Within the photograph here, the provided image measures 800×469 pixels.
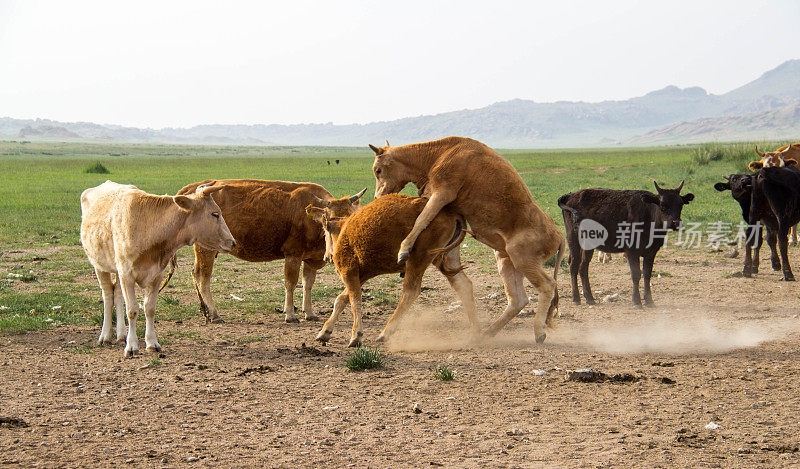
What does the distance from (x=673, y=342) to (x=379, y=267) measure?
407 centimetres

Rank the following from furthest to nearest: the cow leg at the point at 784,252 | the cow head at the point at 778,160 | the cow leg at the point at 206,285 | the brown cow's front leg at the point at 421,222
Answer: the cow head at the point at 778,160 < the cow leg at the point at 784,252 < the cow leg at the point at 206,285 < the brown cow's front leg at the point at 421,222

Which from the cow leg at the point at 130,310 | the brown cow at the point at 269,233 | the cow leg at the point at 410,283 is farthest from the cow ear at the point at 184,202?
the cow leg at the point at 410,283

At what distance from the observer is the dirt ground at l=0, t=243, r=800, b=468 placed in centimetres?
619

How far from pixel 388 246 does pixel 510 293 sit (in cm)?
185

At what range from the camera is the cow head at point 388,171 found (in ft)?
33.4

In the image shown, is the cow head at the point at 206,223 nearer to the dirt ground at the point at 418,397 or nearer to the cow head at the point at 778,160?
the dirt ground at the point at 418,397

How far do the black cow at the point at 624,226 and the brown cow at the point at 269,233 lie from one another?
4151mm

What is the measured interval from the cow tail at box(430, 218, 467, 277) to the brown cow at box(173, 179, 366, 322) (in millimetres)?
1935

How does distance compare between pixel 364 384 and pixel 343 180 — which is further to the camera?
pixel 343 180

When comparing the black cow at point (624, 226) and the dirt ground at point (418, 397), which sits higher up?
the black cow at point (624, 226)

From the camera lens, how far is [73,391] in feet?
26.0

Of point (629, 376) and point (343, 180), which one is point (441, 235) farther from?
point (343, 180)

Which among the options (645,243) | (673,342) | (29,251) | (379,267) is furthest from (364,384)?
(29,251)

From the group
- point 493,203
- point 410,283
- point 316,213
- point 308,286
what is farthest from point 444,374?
point 308,286
